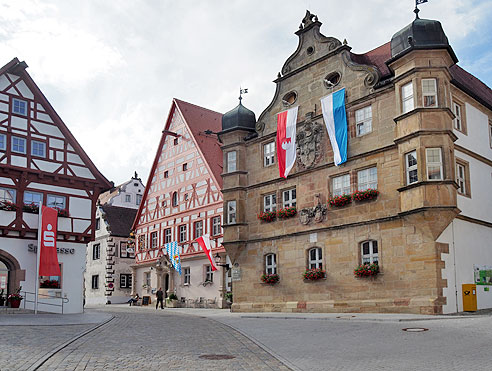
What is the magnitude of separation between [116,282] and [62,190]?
2169cm

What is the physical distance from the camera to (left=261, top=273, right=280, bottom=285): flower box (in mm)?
28125

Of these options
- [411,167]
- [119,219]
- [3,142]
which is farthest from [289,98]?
[119,219]

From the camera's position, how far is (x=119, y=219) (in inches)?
2140

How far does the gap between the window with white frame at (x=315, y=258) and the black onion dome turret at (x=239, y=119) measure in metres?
7.68

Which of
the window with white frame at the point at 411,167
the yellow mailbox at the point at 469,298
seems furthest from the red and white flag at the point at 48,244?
the yellow mailbox at the point at 469,298

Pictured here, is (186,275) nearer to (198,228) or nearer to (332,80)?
(198,228)

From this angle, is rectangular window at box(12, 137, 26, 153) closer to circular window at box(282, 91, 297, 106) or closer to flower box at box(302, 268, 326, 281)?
circular window at box(282, 91, 297, 106)

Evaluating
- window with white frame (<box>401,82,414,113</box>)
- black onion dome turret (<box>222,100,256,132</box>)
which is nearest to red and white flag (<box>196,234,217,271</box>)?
black onion dome turret (<box>222,100,256,132</box>)

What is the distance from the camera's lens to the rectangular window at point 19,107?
29.8 meters

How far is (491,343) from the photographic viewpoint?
12.8 meters

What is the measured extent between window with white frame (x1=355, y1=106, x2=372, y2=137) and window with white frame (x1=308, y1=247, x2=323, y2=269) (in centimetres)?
536

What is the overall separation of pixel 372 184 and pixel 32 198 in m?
16.1

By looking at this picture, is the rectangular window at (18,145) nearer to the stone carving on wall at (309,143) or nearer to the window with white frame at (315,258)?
the stone carving on wall at (309,143)

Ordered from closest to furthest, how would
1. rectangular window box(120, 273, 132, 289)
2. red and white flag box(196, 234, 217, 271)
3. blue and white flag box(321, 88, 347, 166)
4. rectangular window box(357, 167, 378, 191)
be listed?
rectangular window box(357, 167, 378, 191), blue and white flag box(321, 88, 347, 166), red and white flag box(196, 234, 217, 271), rectangular window box(120, 273, 132, 289)
